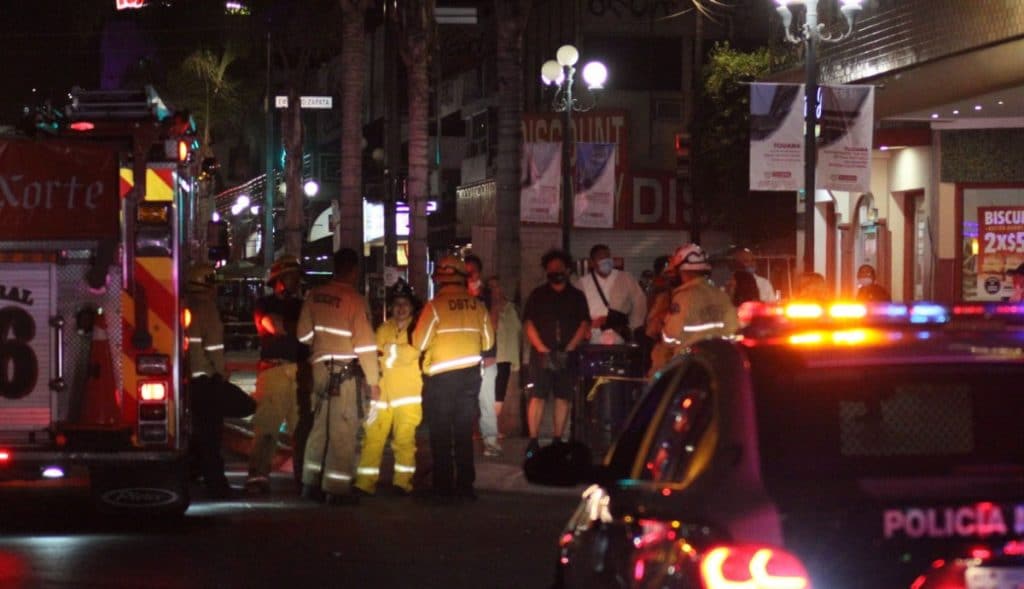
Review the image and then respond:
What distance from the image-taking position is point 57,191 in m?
11.5

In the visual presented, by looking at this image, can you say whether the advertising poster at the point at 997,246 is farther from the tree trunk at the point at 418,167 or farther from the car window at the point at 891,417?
the car window at the point at 891,417

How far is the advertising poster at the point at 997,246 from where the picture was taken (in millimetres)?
24938

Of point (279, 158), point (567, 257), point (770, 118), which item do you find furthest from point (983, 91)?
point (279, 158)

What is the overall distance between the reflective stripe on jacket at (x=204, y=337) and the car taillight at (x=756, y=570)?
10.2 meters

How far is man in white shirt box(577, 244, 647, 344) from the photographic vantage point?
17891 millimetres

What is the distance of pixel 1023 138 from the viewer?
2473 centimetres

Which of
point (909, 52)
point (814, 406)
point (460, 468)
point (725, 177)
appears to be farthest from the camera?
point (725, 177)

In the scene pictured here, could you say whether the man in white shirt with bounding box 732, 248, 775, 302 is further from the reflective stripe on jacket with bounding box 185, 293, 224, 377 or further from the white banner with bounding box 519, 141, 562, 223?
the white banner with bounding box 519, 141, 562, 223

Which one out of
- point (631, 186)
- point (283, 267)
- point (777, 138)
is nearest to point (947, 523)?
point (283, 267)

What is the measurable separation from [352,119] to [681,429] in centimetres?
2714

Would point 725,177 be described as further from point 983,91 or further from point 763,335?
point 763,335

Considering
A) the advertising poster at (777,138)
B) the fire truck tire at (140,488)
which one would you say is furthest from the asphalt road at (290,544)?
the advertising poster at (777,138)

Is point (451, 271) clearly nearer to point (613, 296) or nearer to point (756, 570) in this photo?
point (613, 296)

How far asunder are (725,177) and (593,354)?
1060 inches
